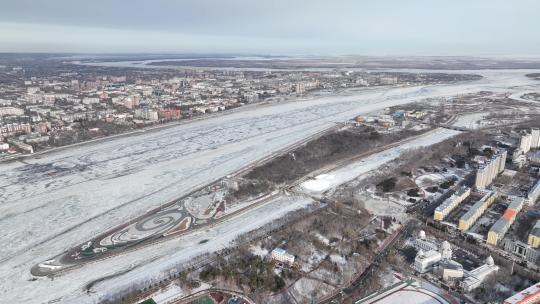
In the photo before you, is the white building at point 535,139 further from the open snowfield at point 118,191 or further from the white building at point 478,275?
the white building at point 478,275

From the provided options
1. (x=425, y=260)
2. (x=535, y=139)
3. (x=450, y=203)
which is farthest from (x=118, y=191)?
(x=535, y=139)

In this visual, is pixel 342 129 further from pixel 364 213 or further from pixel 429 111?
pixel 364 213

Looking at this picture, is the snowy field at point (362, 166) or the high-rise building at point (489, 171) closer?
the high-rise building at point (489, 171)

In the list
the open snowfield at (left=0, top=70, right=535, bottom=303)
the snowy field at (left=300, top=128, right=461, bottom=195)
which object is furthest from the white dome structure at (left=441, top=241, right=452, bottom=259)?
the snowy field at (left=300, top=128, right=461, bottom=195)

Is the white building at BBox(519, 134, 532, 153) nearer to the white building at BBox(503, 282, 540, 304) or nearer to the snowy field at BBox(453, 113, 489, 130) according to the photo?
the snowy field at BBox(453, 113, 489, 130)

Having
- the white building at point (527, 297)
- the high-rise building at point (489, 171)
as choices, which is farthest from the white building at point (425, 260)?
the high-rise building at point (489, 171)

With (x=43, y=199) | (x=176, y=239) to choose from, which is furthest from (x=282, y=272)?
(x=43, y=199)
